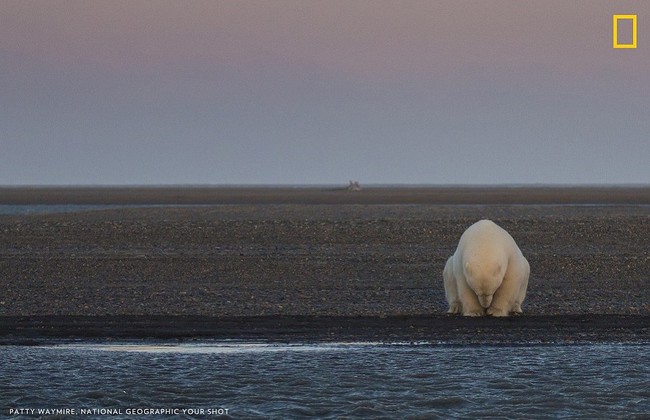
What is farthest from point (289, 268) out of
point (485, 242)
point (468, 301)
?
point (485, 242)

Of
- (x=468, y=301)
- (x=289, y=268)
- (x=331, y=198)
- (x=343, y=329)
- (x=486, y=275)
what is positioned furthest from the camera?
(x=331, y=198)

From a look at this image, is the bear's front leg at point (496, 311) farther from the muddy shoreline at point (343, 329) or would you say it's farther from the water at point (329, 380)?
the water at point (329, 380)

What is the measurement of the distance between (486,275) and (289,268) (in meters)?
10.8

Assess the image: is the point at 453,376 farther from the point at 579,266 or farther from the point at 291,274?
the point at 579,266

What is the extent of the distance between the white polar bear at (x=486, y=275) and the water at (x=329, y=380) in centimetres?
259

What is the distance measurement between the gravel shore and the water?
2.94 metres

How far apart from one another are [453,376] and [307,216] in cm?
3901

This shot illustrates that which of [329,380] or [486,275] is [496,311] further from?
[329,380]

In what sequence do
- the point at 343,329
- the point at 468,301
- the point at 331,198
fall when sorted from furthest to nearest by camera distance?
the point at 331,198
the point at 468,301
the point at 343,329

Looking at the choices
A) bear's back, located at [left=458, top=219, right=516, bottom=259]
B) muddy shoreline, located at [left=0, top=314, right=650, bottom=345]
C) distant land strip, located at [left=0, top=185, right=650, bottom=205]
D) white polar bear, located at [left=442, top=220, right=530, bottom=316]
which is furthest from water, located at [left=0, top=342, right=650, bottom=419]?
distant land strip, located at [left=0, top=185, right=650, bottom=205]

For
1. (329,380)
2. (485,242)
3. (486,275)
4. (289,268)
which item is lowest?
(329,380)

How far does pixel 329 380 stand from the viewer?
40.8 ft

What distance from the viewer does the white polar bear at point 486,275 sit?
17.1 metres

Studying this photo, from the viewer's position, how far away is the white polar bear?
1714cm
